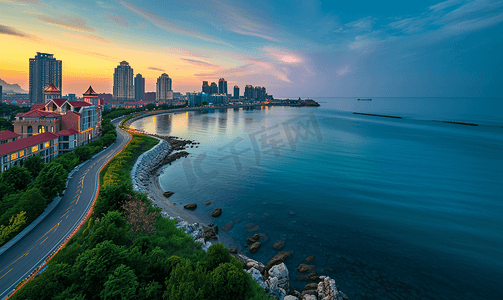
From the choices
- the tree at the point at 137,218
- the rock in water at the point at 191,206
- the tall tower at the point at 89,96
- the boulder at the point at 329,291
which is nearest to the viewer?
the boulder at the point at 329,291

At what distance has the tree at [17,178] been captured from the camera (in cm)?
3281

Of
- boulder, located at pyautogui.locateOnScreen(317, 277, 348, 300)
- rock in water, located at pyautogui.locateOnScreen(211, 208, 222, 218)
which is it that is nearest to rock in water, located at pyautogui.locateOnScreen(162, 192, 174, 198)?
rock in water, located at pyautogui.locateOnScreen(211, 208, 222, 218)

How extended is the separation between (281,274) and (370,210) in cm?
2028

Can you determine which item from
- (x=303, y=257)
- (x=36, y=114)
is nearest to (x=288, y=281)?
(x=303, y=257)

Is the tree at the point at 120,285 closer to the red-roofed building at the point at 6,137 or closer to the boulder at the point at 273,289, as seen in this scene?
the boulder at the point at 273,289

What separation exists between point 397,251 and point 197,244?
21.9m

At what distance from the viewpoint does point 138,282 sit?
55.5 ft

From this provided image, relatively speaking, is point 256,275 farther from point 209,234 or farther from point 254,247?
point 209,234

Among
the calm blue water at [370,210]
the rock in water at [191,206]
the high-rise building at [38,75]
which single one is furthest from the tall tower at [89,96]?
the high-rise building at [38,75]

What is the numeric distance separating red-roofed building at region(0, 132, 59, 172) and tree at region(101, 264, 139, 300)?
1403 inches

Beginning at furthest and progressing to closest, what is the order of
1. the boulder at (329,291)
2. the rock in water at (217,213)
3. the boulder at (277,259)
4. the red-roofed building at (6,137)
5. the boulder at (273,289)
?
the red-roofed building at (6,137), the rock in water at (217,213), the boulder at (277,259), the boulder at (273,289), the boulder at (329,291)

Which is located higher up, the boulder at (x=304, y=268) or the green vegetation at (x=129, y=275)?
the green vegetation at (x=129, y=275)

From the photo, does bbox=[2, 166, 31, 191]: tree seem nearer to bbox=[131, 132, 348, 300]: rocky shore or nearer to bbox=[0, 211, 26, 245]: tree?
bbox=[0, 211, 26, 245]: tree

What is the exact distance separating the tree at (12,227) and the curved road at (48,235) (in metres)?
1.07
